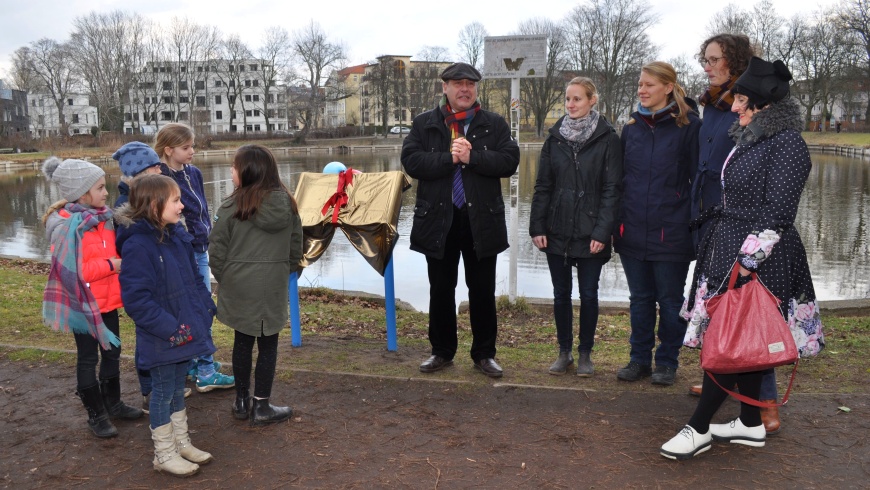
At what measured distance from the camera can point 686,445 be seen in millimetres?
3602

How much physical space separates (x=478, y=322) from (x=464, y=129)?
1.44 metres

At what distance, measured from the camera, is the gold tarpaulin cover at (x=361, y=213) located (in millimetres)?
5398

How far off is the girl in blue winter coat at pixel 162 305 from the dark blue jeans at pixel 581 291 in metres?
2.44

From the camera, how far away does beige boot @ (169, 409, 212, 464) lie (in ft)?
12.0

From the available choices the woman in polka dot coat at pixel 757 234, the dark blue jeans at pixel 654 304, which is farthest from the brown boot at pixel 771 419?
→ the dark blue jeans at pixel 654 304

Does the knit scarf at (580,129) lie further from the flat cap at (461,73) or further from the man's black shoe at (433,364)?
the man's black shoe at (433,364)

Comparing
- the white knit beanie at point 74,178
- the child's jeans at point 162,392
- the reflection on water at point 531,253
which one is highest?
the white knit beanie at point 74,178

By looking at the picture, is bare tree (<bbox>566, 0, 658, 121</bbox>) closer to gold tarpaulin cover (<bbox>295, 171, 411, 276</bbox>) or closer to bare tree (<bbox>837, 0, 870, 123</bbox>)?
bare tree (<bbox>837, 0, 870, 123</bbox>)

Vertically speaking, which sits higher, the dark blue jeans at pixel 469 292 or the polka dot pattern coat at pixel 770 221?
the polka dot pattern coat at pixel 770 221

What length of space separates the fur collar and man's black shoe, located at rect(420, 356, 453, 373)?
2.63m

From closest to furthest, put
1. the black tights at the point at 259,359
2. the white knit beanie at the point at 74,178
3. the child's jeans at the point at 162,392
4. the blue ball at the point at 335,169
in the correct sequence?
the child's jeans at the point at 162,392
the white knit beanie at the point at 74,178
the black tights at the point at 259,359
the blue ball at the point at 335,169

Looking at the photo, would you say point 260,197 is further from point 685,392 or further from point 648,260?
point 685,392

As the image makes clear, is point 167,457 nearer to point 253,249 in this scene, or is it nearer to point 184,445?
point 184,445

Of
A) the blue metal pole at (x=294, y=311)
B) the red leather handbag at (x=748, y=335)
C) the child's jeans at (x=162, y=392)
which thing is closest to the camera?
the red leather handbag at (x=748, y=335)
